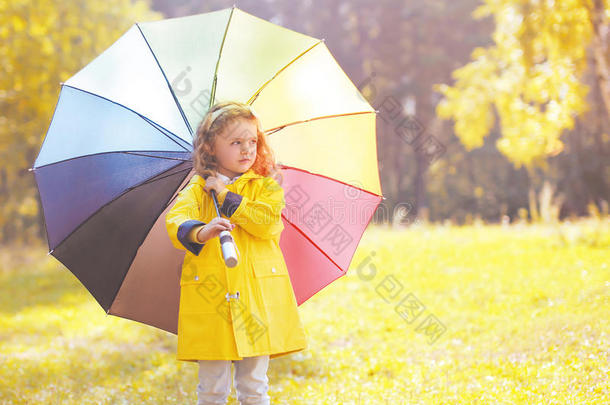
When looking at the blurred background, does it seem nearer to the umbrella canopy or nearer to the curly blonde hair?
the umbrella canopy

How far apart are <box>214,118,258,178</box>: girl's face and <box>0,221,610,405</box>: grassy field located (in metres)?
1.88

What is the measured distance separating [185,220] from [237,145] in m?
0.48

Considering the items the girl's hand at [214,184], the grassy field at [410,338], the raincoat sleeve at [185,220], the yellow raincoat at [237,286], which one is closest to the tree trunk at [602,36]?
the grassy field at [410,338]

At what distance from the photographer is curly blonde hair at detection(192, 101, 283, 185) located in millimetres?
3158

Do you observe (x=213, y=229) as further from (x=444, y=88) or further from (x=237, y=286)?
(x=444, y=88)

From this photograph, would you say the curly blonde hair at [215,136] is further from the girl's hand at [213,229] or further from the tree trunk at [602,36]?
the tree trunk at [602,36]

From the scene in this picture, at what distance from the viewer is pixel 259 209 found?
10.2ft

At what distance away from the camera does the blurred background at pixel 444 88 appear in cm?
957

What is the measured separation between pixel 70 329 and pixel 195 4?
20926mm

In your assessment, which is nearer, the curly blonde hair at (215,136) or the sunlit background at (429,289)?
the curly blonde hair at (215,136)

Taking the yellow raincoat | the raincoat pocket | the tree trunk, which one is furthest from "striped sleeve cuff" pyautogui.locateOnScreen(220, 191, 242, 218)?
the tree trunk

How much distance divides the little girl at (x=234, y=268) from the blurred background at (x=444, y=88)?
19.3 ft

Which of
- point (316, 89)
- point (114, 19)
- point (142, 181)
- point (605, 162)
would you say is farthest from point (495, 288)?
point (605, 162)

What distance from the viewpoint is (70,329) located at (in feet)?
24.0
